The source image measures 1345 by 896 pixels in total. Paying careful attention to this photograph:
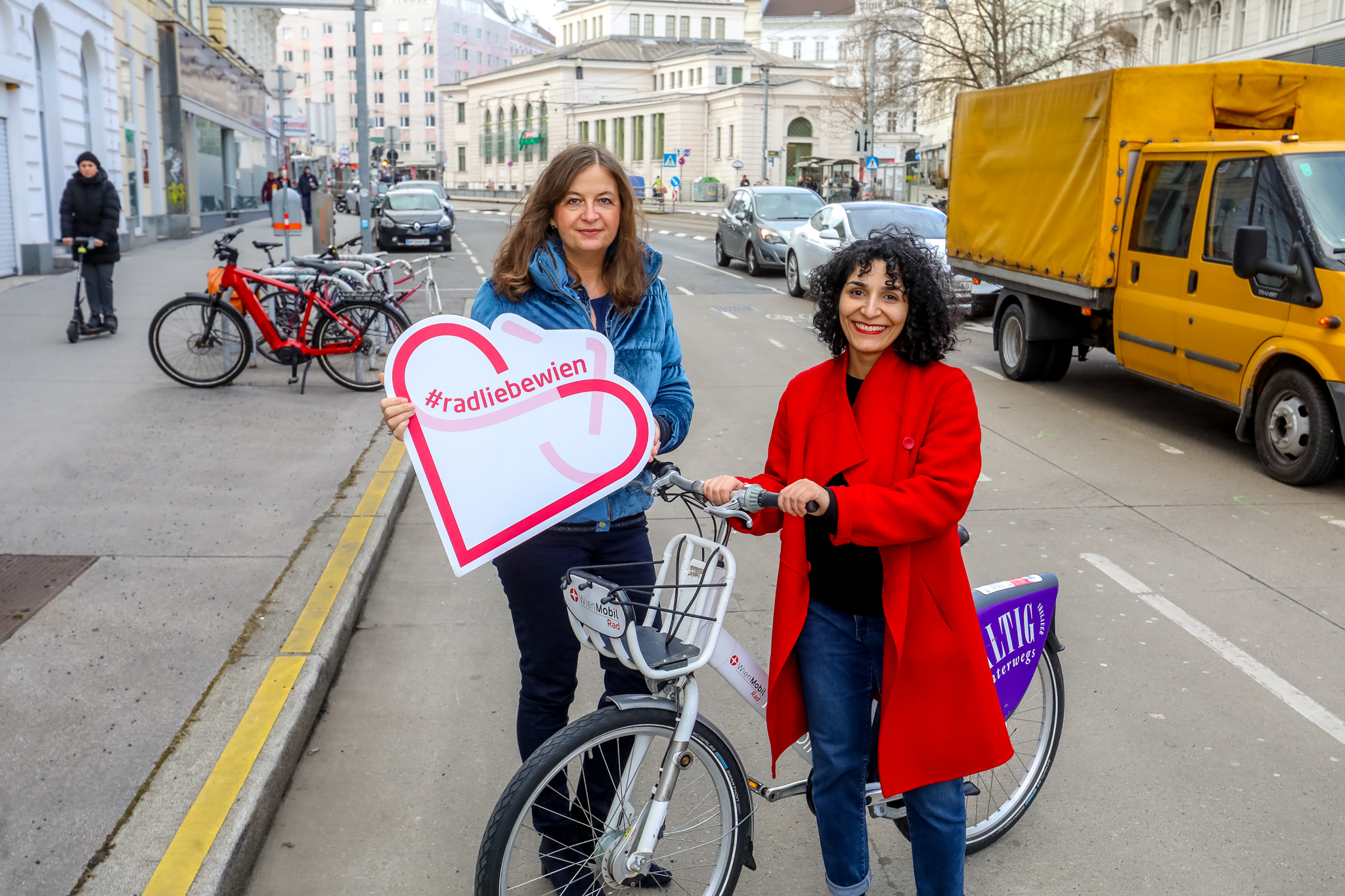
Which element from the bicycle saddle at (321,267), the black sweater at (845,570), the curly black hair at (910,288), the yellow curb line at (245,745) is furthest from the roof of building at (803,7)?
the black sweater at (845,570)

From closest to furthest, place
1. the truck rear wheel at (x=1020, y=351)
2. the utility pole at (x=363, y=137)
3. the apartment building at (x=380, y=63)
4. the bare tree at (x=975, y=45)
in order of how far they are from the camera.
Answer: the truck rear wheel at (x=1020, y=351) < the utility pole at (x=363, y=137) < the bare tree at (x=975, y=45) < the apartment building at (x=380, y=63)

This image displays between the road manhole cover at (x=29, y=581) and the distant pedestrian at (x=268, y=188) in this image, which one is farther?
the distant pedestrian at (x=268, y=188)

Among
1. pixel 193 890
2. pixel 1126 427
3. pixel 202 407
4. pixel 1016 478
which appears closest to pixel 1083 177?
pixel 1126 427

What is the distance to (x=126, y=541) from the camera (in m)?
5.71

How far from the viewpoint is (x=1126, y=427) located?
9438mm

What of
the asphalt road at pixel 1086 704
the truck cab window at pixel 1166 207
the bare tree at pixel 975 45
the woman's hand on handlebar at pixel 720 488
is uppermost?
the bare tree at pixel 975 45

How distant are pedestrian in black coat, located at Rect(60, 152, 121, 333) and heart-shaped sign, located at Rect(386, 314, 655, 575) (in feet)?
34.8

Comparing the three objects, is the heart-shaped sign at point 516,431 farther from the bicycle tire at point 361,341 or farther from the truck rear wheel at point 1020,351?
the truck rear wheel at point 1020,351

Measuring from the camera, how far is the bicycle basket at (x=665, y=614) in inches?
98.3

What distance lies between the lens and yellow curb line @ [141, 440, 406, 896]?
3.03 meters

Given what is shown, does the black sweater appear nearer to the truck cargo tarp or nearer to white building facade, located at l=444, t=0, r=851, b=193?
the truck cargo tarp

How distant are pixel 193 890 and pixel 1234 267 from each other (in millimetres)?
7247

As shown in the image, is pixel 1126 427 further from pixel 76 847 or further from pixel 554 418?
pixel 76 847

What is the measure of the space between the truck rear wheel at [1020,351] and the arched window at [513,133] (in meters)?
118
